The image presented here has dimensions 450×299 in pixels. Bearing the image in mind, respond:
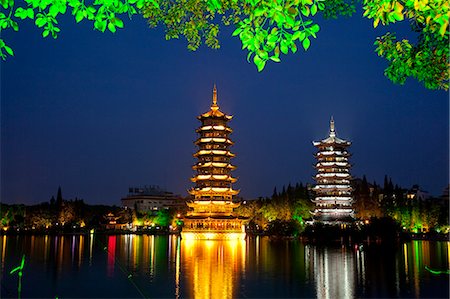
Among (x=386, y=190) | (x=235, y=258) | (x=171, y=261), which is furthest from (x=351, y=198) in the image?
(x=171, y=261)

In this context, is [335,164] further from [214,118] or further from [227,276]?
[227,276]

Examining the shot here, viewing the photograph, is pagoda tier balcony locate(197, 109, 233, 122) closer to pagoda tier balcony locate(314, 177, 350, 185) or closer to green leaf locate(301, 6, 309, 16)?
pagoda tier balcony locate(314, 177, 350, 185)

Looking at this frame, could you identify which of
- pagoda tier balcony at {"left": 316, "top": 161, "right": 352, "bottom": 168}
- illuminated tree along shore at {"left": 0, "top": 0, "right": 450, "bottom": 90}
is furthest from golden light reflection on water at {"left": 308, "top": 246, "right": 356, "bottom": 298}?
pagoda tier balcony at {"left": 316, "top": 161, "right": 352, "bottom": 168}

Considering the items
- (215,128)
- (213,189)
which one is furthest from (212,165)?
(215,128)

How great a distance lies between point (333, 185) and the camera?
50.3 m

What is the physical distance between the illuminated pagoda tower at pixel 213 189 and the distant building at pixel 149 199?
208 feet

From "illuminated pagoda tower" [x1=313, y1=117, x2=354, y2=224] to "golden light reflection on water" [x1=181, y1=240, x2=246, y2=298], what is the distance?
2014 cm

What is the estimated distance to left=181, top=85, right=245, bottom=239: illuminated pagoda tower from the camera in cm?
4609

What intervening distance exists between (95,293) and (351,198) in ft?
123

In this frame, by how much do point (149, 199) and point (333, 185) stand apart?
71.9 m

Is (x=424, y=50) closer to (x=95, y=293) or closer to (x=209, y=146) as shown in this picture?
(x=95, y=293)

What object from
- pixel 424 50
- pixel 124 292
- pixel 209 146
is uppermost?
pixel 209 146

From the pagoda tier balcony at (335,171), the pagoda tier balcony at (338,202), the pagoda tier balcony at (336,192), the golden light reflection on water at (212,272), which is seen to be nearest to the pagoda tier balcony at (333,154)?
the pagoda tier balcony at (335,171)

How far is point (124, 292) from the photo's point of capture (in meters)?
18.0
